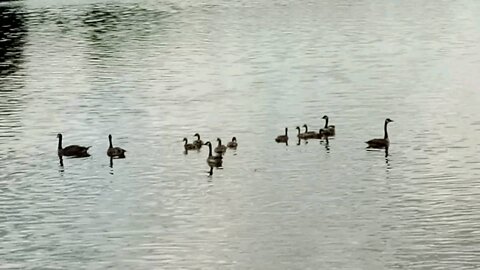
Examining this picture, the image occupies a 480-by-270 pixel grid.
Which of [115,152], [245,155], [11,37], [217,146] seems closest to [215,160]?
[245,155]

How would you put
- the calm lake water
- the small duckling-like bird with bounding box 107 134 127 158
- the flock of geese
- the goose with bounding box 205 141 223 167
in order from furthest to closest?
the small duckling-like bird with bounding box 107 134 127 158
the flock of geese
the goose with bounding box 205 141 223 167
the calm lake water

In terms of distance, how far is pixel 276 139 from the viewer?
3947cm

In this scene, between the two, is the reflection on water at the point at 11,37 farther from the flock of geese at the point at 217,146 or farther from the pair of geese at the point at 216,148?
the pair of geese at the point at 216,148

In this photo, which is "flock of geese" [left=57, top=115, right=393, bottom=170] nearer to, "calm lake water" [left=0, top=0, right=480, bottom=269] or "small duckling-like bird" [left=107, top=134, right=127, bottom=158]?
"small duckling-like bird" [left=107, top=134, right=127, bottom=158]

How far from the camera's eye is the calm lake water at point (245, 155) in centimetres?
2670

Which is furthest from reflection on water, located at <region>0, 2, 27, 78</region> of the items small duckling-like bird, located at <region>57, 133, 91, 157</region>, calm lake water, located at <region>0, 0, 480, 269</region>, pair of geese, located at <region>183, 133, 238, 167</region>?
pair of geese, located at <region>183, 133, 238, 167</region>

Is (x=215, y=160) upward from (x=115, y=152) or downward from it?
downward

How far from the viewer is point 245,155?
3716cm

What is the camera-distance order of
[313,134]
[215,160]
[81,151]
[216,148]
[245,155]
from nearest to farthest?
[215,160], [245,155], [216,148], [81,151], [313,134]

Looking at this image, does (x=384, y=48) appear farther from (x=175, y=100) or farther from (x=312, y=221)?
(x=312, y=221)

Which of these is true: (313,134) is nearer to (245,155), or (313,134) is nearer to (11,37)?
(245,155)

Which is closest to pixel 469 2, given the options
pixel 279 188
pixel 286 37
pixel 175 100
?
pixel 286 37

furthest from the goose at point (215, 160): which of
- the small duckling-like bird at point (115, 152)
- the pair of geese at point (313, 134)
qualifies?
the pair of geese at point (313, 134)

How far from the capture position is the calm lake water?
26703 mm
